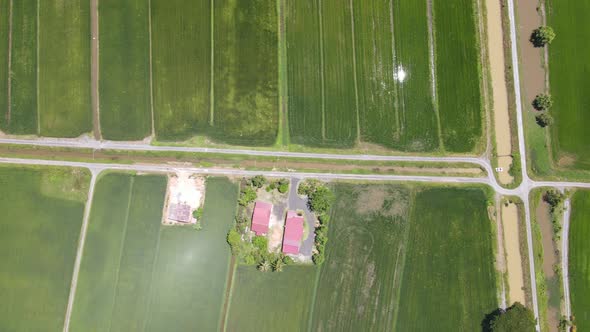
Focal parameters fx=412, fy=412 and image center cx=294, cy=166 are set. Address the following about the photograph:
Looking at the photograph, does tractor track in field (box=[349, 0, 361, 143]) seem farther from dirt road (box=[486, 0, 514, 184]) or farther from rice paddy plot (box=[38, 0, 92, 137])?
rice paddy plot (box=[38, 0, 92, 137])

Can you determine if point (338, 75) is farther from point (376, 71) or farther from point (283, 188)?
point (283, 188)

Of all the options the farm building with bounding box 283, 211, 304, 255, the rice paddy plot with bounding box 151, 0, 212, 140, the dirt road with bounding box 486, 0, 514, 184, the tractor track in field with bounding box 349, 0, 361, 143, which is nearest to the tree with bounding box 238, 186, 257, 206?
the farm building with bounding box 283, 211, 304, 255

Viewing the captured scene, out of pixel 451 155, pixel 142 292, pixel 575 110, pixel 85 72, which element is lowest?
pixel 142 292

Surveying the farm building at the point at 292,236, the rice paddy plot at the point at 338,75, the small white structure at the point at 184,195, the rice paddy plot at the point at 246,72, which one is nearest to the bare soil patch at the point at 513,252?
the rice paddy plot at the point at 338,75

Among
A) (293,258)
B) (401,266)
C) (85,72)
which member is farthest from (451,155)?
(85,72)

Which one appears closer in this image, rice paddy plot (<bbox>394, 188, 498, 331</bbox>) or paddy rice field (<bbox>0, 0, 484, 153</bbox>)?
rice paddy plot (<bbox>394, 188, 498, 331</bbox>)

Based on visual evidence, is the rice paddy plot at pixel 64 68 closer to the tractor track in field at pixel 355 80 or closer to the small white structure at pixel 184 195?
the small white structure at pixel 184 195

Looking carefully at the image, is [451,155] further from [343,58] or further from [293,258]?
[293,258]
